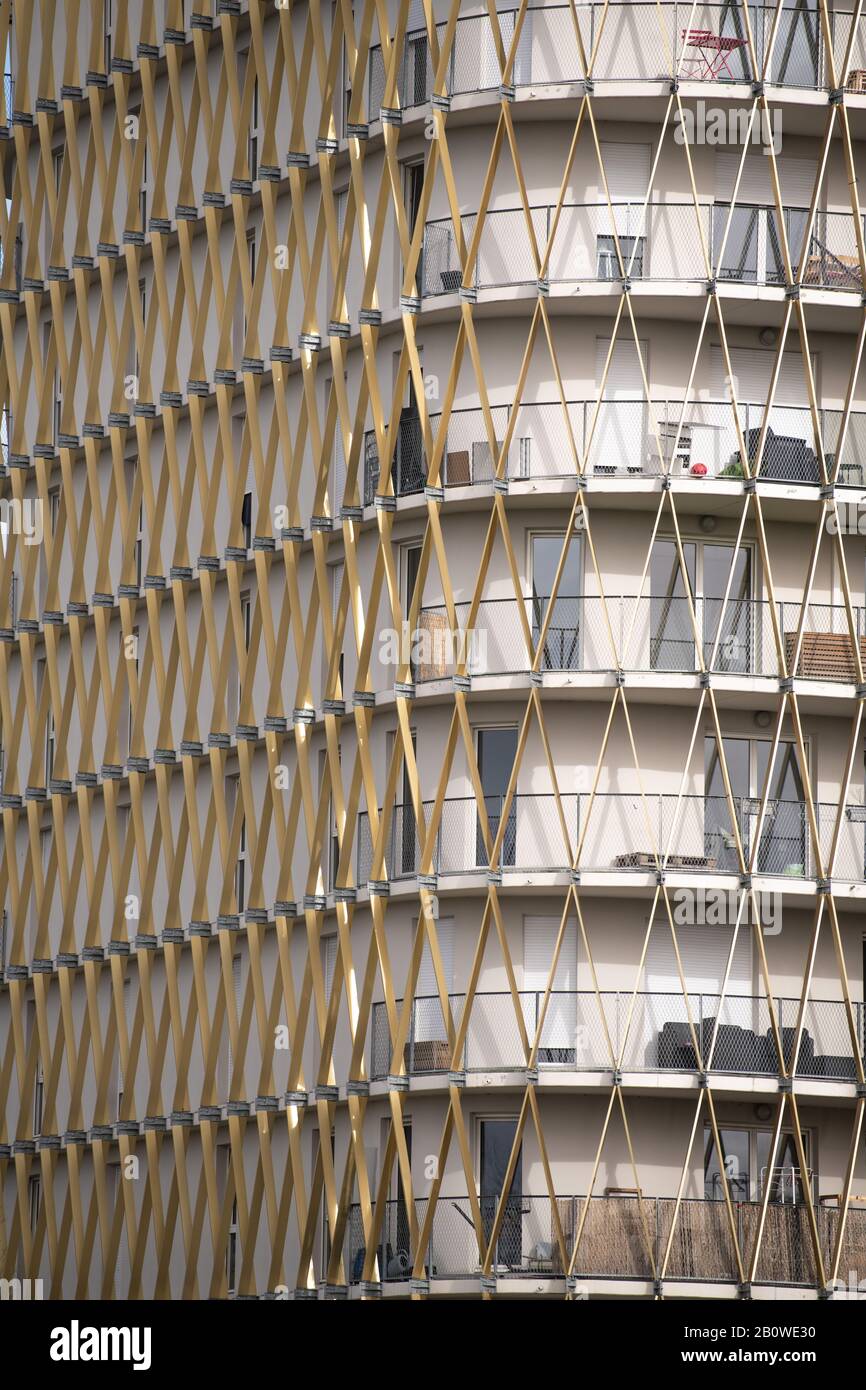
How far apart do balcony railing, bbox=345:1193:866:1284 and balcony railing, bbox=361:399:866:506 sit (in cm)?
1279

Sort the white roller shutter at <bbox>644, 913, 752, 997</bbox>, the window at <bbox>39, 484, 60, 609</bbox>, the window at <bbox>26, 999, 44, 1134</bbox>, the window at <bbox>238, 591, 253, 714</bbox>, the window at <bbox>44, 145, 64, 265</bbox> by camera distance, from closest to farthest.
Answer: the white roller shutter at <bbox>644, 913, 752, 997</bbox>
the window at <bbox>238, 591, 253, 714</bbox>
the window at <bbox>26, 999, 44, 1134</bbox>
the window at <bbox>39, 484, 60, 609</bbox>
the window at <bbox>44, 145, 64, 265</bbox>

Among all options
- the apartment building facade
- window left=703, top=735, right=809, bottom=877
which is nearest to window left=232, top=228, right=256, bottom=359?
the apartment building facade

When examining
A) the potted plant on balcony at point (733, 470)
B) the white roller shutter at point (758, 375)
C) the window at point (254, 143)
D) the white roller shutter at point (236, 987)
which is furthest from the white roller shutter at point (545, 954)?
the window at point (254, 143)

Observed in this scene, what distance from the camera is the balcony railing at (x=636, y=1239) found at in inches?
2264

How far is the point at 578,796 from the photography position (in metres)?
59.5

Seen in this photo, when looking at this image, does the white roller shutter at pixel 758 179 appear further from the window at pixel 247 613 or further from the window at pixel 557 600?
the window at pixel 247 613

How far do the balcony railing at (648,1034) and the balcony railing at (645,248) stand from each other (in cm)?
1195

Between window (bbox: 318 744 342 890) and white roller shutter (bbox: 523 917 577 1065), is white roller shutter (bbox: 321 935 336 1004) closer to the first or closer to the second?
window (bbox: 318 744 342 890)

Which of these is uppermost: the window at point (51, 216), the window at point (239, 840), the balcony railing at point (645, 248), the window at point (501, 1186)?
the window at point (51, 216)

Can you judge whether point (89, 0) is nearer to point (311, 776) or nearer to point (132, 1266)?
point (311, 776)

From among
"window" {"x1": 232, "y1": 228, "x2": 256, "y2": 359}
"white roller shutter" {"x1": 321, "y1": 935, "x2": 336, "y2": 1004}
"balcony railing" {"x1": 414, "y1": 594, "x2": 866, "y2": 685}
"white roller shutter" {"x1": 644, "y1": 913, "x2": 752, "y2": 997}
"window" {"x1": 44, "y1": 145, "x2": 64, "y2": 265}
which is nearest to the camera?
"white roller shutter" {"x1": 644, "y1": 913, "x2": 752, "y2": 997}

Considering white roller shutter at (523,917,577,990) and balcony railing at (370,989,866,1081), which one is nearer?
balcony railing at (370,989,866,1081)

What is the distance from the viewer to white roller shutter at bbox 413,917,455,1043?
60531mm

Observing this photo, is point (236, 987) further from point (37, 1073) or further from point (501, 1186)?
point (501, 1186)
